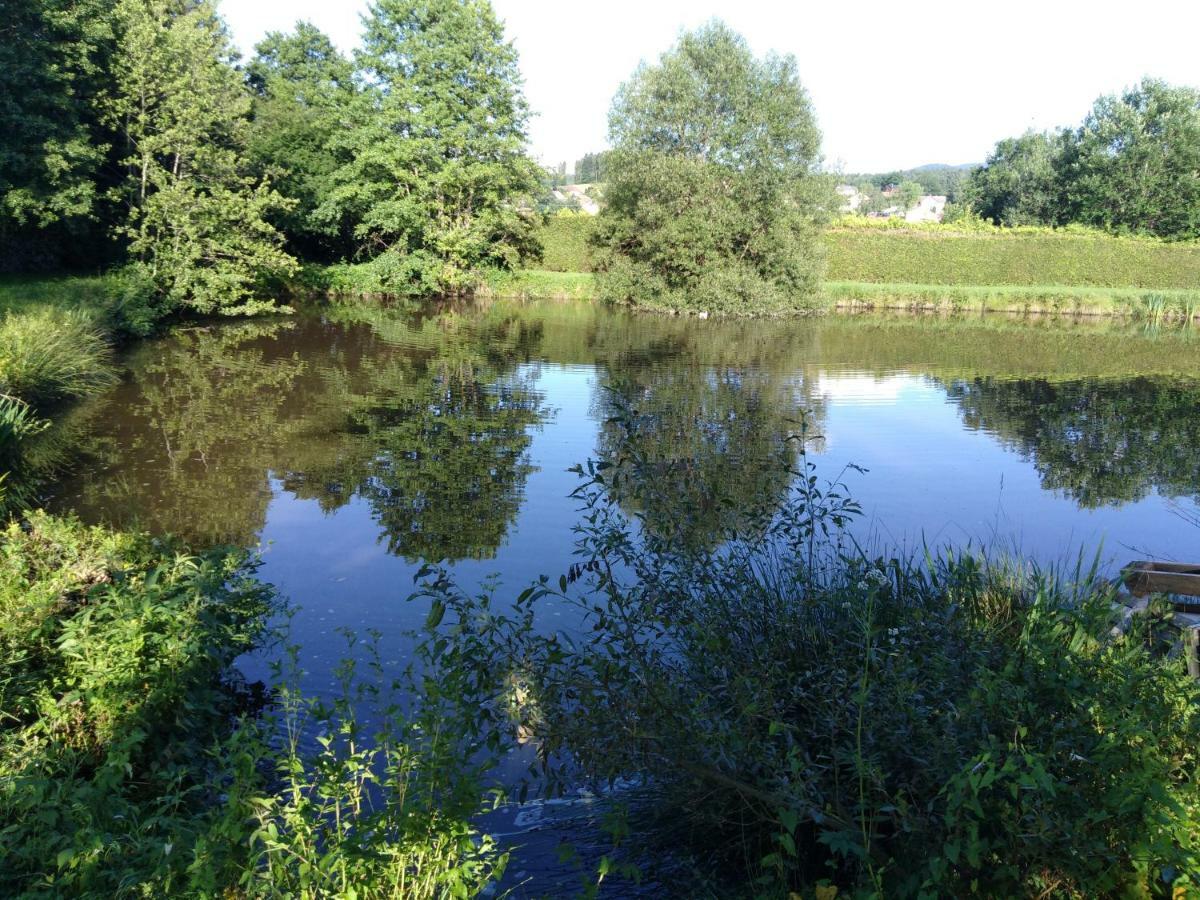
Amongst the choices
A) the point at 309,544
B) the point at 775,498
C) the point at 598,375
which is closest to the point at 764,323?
the point at 598,375

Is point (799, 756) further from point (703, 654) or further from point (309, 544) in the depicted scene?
point (309, 544)

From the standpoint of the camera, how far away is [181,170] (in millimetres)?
22547

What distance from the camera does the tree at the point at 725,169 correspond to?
30312mm

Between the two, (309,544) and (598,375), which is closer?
(309,544)

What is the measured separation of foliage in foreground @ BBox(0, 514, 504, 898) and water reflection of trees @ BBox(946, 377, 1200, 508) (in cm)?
970

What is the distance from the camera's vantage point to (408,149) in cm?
3127

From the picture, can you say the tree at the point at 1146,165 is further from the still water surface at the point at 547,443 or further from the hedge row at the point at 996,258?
the still water surface at the point at 547,443

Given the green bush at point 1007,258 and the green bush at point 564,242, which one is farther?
the green bush at point 1007,258

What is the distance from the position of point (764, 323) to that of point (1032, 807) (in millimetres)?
27113

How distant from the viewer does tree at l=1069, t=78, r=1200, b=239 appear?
46094 mm

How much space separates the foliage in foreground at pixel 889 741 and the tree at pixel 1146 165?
4950cm

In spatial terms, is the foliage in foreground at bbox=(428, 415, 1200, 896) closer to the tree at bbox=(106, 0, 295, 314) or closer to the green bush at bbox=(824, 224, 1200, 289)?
the tree at bbox=(106, 0, 295, 314)

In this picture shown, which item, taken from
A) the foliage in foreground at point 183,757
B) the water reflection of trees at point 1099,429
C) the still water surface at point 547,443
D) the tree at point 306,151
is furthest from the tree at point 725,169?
the foliage in foreground at point 183,757

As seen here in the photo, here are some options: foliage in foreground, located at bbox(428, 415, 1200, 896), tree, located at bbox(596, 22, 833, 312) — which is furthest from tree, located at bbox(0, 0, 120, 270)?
foliage in foreground, located at bbox(428, 415, 1200, 896)
